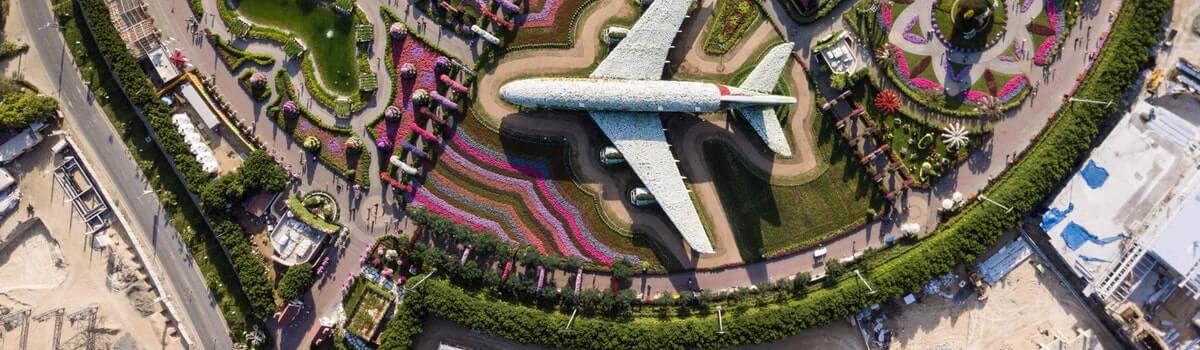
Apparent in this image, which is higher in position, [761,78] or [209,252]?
[209,252]

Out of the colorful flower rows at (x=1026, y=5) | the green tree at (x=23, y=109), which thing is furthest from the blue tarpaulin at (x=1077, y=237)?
the green tree at (x=23, y=109)

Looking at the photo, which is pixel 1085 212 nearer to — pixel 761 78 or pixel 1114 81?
pixel 1114 81

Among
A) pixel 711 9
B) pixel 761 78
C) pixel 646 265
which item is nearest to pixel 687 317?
pixel 646 265

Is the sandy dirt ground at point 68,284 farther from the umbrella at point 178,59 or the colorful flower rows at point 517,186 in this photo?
the colorful flower rows at point 517,186

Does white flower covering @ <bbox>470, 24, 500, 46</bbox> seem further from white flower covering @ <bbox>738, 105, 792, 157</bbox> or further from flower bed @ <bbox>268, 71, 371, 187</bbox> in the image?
white flower covering @ <bbox>738, 105, 792, 157</bbox>

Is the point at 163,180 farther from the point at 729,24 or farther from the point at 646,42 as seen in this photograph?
the point at 729,24

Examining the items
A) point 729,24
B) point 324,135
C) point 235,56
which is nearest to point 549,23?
point 729,24
